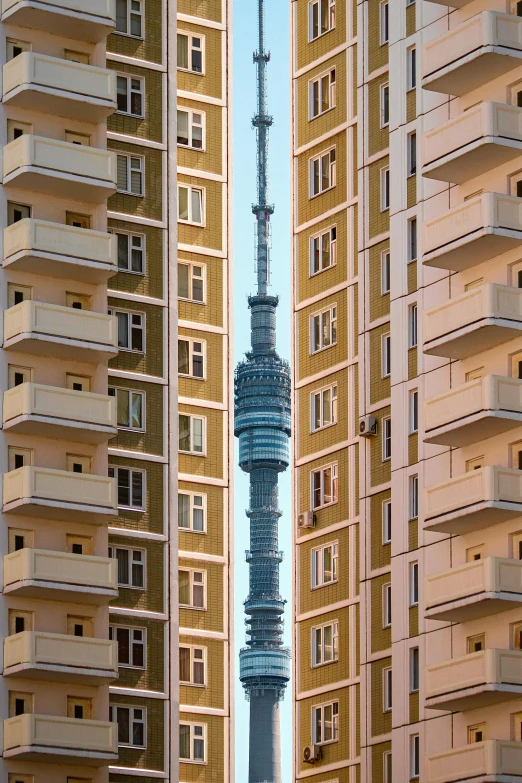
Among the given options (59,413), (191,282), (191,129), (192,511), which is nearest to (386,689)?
(192,511)

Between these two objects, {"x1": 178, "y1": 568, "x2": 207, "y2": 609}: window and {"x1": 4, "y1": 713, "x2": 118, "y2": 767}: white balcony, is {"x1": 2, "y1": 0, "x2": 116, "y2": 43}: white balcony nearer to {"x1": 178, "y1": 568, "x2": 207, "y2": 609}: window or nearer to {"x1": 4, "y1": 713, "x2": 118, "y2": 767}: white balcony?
{"x1": 178, "y1": 568, "x2": 207, "y2": 609}: window

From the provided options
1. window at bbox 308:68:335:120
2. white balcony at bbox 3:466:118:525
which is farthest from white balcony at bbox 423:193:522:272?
window at bbox 308:68:335:120

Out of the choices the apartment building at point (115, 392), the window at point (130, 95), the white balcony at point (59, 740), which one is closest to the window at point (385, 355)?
the apartment building at point (115, 392)

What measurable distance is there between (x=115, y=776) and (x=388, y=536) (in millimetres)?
13465

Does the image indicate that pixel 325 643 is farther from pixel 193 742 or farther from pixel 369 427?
pixel 369 427

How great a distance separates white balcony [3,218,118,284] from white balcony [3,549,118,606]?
10.0m

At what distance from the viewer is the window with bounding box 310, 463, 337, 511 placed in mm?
89938

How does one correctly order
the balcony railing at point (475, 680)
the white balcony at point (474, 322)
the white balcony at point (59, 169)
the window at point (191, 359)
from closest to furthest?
the balcony railing at point (475, 680), the white balcony at point (474, 322), the white balcony at point (59, 169), the window at point (191, 359)

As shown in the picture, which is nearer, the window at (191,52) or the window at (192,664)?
the window at (192,664)

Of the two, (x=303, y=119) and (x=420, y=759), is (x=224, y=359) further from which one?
(x=420, y=759)

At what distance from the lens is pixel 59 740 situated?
74438mm

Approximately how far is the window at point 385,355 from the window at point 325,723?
492 inches

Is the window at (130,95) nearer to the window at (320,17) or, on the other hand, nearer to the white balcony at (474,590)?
the window at (320,17)

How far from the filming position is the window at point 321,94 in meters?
94.4
